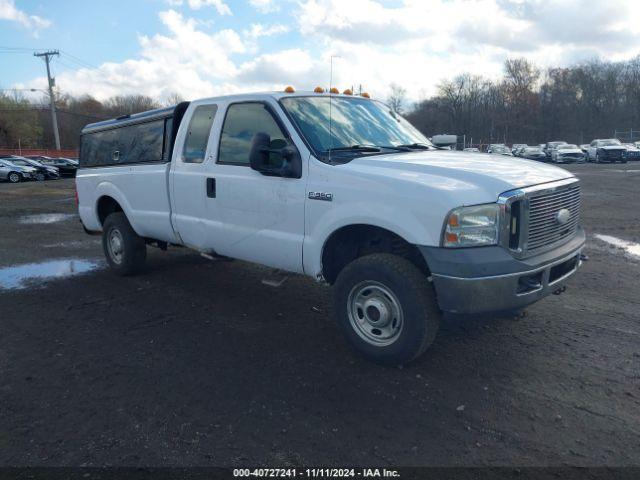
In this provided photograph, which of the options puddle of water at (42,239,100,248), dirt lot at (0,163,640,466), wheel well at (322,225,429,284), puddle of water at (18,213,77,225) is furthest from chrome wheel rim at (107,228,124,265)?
puddle of water at (18,213,77,225)

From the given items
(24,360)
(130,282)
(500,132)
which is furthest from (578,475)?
(500,132)

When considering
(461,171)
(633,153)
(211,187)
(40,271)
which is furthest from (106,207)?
(633,153)

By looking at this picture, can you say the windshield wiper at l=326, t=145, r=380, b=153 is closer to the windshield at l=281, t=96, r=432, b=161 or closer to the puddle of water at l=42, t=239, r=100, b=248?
the windshield at l=281, t=96, r=432, b=161

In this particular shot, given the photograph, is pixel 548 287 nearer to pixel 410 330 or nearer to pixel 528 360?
pixel 528 360

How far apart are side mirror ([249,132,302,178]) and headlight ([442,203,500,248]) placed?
141cm

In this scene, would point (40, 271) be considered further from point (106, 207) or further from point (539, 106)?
point (539, 106)

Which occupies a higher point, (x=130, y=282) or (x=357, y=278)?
(x=357, y=278)

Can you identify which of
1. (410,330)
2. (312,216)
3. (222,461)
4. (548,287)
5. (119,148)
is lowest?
(222,461)

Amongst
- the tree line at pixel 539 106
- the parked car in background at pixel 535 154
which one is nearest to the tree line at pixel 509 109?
the tree line at pixel 539 106

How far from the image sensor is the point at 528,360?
3.95 m

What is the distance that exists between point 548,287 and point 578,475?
142 cm

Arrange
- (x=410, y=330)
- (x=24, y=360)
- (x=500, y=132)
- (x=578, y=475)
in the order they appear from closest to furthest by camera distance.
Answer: (x=578, y=475)
(x=410, y=330)
(x=24, y=360)
(x=500, y=132)

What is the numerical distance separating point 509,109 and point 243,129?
314 feet

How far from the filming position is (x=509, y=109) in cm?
9100
